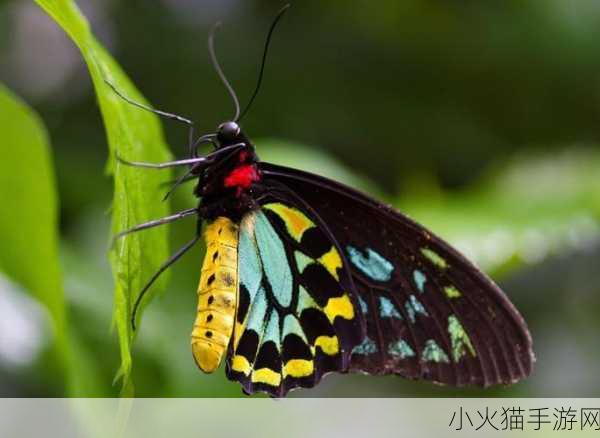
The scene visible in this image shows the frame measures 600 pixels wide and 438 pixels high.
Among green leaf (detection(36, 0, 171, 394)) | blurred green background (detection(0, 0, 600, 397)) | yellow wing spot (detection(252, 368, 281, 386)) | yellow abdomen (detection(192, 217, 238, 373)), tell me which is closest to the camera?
green leaf (detection(36, 0, 171, 394))

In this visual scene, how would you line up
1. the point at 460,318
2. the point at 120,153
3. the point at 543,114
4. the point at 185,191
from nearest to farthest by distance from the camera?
the point at 120,153 < the point at 460,318 < the point at 185,191 < the point at 543,114

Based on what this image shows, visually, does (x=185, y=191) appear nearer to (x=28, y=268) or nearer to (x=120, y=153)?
(x=28, y=268)

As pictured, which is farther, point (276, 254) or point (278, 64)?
point (278, 64)

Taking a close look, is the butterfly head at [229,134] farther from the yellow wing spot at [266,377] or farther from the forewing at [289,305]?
the yellow wing spot at [266,377]

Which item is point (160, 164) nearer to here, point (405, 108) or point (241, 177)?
point (241, 177)

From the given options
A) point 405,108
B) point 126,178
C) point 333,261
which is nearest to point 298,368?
point 333,261

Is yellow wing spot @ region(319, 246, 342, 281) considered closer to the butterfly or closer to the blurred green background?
the butterfly

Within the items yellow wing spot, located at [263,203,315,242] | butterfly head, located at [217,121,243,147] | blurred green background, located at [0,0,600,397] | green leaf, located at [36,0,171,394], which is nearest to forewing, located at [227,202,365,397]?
yellow wing spot, located at [263,203,315,242]

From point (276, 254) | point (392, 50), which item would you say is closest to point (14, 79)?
point (392, 50)

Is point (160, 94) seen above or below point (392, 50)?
below
